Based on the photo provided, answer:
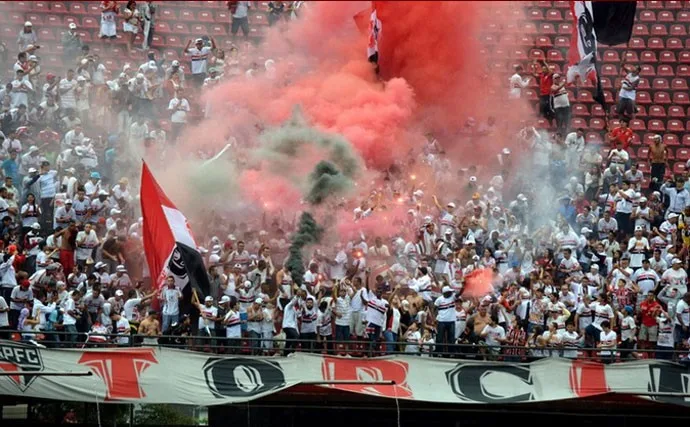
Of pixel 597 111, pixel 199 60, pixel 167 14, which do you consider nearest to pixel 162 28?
pixel 167 14

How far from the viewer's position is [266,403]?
18.6 meters

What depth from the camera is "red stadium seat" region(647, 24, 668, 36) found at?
29.4 metres

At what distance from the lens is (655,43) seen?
95.7 ft

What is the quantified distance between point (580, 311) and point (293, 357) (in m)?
4.57

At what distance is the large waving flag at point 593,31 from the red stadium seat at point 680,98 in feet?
4.98

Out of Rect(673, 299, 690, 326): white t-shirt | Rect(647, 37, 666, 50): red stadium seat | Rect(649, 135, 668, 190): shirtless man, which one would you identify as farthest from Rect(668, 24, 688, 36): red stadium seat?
Rect(673, 299, 690, 326): white t-shirt

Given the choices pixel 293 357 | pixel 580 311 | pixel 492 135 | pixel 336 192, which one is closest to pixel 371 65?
pixel 492 135

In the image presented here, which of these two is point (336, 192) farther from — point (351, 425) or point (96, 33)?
point (96, 33)

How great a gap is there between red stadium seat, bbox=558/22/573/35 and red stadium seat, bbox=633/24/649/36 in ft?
4.46

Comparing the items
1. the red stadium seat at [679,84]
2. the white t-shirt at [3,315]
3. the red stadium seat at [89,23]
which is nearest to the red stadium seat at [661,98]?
the red stadium seat at [679,84]

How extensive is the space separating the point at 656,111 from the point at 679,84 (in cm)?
113

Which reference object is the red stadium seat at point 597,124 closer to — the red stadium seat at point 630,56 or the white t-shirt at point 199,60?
the red stadium seat at point 630,56

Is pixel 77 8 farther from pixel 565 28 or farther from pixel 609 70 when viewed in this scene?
pixel 609 70

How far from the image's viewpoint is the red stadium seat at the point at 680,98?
2797 cm
